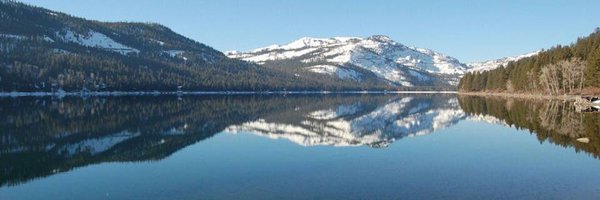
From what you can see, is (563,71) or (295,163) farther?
(563,71)

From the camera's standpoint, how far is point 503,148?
138ft

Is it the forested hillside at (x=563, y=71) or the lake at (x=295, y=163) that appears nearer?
the lake at (x=295, y=163)

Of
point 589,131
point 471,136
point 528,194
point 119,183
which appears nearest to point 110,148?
point 119,183

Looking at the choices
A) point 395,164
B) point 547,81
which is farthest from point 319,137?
point 547,81

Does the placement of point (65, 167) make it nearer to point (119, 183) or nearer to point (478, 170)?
point (119, 183)

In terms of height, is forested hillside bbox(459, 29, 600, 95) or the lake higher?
forested hillside bbox(459, 29, 600, 95)

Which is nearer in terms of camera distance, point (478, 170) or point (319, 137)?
point (478, 170)

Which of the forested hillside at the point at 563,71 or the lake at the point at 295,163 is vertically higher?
the forested hillside at the point at 563,71

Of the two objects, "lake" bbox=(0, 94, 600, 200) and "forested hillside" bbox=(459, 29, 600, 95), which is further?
"forested hillside" bbox=(459, 29, 600, 95)

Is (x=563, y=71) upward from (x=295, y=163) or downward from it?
upward

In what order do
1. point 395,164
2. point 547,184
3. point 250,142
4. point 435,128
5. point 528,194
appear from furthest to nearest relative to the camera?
point 435,128, point 250,142, point 395,164, point 547,184, point 528,194

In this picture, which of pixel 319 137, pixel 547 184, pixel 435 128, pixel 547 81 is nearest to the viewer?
pixel 547 184

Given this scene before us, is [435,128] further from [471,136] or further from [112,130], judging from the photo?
[112,130]

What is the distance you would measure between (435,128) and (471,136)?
1055cm
